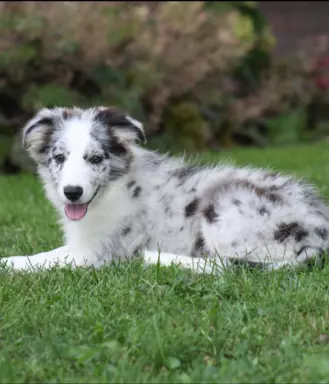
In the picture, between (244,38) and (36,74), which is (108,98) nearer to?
(36,74)

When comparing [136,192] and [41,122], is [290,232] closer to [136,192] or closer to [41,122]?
[136,192]

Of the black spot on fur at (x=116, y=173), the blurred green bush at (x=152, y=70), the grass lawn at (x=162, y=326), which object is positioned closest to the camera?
the grass lawn at (x=162, y=326)

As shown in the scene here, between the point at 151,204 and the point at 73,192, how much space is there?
1.98 ft

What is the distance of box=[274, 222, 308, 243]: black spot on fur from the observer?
4.86 metres

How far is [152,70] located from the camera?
11.8 metres

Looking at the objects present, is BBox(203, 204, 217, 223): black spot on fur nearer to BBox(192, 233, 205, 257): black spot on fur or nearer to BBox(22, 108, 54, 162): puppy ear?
BBox(192, 233, 205, 257): black spot on fur

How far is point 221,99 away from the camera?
14312mm

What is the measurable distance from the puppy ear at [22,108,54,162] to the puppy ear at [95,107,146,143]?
312 mm

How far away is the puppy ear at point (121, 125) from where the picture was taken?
5.17 meters

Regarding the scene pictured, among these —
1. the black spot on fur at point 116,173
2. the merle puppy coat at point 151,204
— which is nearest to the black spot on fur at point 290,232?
the merle puppy coat at point 151,204

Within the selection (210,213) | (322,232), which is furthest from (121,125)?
(322,232)

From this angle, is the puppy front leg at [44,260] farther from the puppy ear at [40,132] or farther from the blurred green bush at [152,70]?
the blurred green bush at [152,70]

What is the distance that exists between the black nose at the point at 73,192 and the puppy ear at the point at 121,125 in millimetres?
503

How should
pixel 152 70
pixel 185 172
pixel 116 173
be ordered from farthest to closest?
pixel 152 70, pixel 185 172, pixel 116 173
